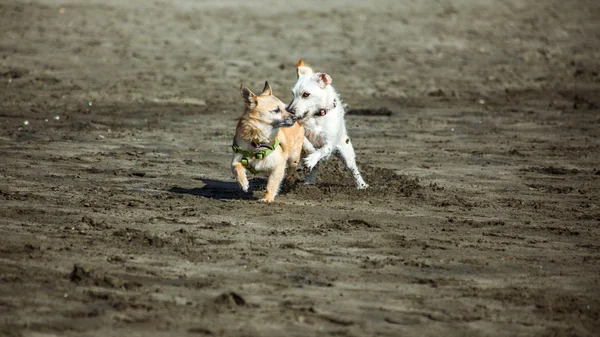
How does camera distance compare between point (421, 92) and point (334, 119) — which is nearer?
point (334, 119)

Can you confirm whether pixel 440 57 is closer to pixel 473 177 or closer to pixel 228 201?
pixel 473 177

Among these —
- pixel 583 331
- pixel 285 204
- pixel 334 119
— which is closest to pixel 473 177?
pixel 334 119

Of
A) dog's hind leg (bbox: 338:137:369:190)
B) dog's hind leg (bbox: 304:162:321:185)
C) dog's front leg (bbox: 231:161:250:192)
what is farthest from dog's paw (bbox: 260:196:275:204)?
dog's hind leg (bbox: 338:137:369:190)

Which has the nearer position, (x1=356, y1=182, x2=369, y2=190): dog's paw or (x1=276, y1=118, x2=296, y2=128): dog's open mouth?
(x1=276, y1=118, x2=296, y2=128): dog's open mouth

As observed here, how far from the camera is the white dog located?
1042 centimetres

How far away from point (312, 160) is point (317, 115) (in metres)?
0.53

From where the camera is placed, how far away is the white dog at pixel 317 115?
1042 cm

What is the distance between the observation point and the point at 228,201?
388 inches

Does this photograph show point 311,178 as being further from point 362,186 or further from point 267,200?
point 267,200

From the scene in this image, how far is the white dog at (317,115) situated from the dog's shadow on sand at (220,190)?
675 mm

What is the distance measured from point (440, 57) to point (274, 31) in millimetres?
3316

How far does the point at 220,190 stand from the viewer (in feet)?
34.3

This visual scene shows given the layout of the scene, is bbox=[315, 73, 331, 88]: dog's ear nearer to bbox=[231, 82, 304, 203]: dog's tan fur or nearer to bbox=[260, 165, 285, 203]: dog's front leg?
bbox=[231, 82, 304, 203]: dog's tan fur

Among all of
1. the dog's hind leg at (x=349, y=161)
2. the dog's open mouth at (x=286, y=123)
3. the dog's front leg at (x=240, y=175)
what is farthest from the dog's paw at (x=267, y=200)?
the dog's hind leg at (x=349, y=161)
